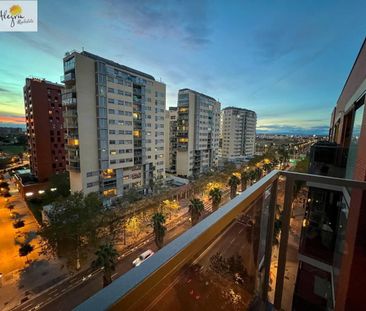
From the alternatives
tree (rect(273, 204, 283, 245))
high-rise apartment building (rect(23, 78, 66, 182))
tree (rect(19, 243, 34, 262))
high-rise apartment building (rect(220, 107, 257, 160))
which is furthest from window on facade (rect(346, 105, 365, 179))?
high-rise apartment building (rect(220, 107, 257, 160))

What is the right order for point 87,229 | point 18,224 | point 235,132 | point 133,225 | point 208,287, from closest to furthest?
point 208,287 → point 87,229 → point 133,225 → point 18,224 → point 235,132

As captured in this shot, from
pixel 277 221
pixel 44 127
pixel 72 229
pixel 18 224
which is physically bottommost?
pixel 18 224

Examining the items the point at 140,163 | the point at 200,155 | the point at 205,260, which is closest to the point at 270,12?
the point at 205,260

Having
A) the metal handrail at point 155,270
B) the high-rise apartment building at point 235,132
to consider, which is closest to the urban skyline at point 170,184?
the metal handrail at point 155,270

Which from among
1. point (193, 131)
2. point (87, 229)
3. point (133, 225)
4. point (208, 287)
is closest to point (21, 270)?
point (87, 229)

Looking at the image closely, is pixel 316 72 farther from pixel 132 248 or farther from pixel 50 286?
pixel 50 286

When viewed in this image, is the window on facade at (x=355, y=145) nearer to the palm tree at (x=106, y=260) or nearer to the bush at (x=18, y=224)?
the palm tree at (x=106, y=260)

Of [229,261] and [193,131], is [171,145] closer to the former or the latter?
[193,131]
